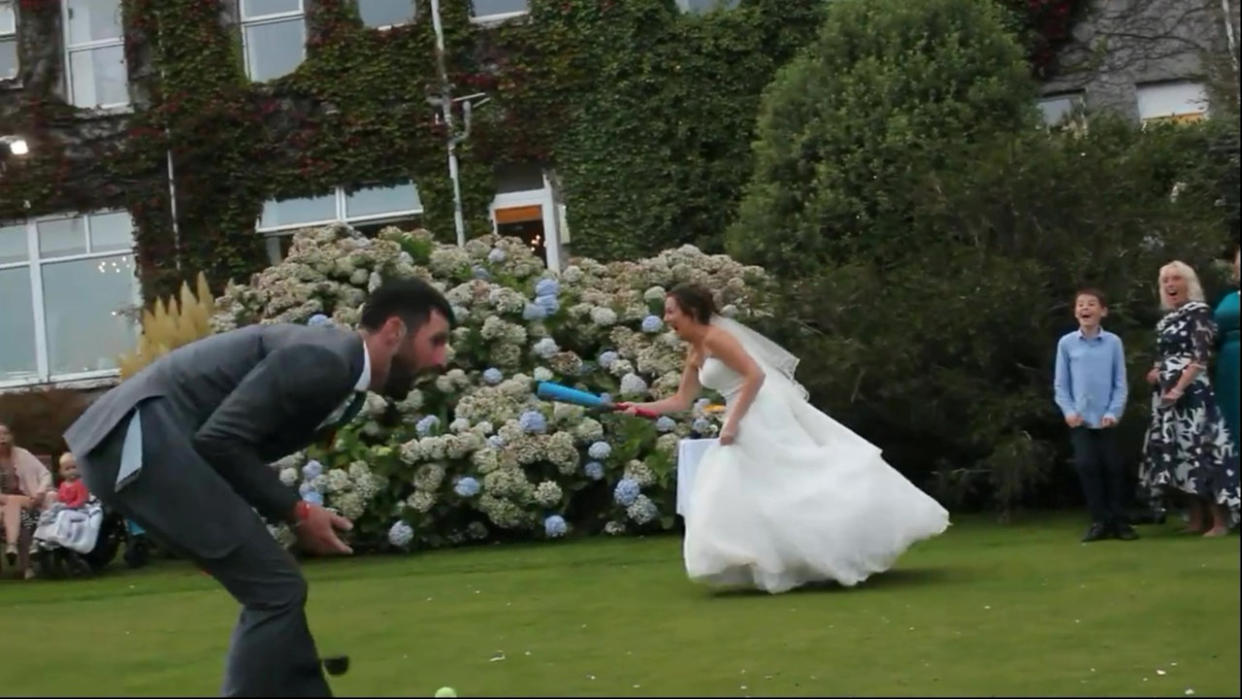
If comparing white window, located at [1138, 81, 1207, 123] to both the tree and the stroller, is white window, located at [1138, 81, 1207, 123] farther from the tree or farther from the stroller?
the stroller

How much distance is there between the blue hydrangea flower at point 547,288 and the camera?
55.2ft

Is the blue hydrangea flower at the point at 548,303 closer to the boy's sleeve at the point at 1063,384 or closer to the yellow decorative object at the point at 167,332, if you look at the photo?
the yellow decorative object at the point at 167,332

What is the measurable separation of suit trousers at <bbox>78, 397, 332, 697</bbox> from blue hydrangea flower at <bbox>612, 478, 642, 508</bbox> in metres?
9.05

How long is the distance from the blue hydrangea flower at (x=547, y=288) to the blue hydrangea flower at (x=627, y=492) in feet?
7.53

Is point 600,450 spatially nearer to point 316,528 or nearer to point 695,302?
point 695,302

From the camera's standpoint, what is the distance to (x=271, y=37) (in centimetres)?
2683

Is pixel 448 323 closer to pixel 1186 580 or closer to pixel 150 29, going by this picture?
pixel 1186 580

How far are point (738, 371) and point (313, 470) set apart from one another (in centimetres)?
579

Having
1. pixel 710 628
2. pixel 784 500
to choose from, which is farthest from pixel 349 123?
pixel 710 628

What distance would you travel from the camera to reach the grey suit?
19.6 feet

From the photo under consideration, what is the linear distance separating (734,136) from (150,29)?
8.77m

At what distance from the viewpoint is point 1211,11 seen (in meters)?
23.0

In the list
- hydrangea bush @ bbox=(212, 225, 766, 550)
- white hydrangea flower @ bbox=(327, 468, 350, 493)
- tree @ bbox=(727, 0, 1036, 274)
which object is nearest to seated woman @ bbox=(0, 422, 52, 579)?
hydrangea bush @ bbox=(212, 225, 766, 550)

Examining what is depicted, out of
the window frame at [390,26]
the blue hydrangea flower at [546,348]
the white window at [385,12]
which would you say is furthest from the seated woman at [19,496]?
the white window at [385,12]
